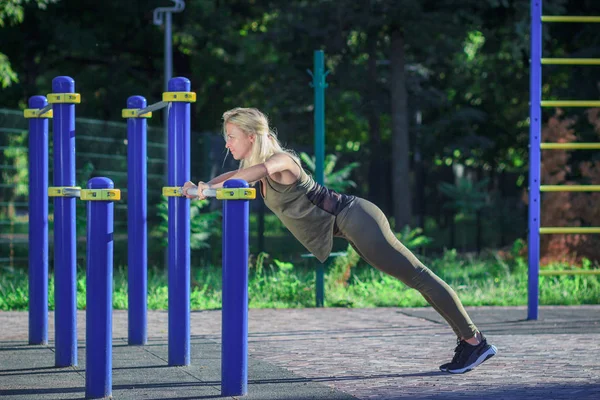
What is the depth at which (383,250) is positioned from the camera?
556 centimetres

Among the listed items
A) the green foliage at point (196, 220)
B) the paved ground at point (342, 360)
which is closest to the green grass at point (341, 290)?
the green foliage at point (196, 220)

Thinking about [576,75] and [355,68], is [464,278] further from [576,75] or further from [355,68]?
[355,68]

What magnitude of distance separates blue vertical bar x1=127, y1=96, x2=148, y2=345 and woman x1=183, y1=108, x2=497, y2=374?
115 cm

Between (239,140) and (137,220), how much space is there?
1.50 meters

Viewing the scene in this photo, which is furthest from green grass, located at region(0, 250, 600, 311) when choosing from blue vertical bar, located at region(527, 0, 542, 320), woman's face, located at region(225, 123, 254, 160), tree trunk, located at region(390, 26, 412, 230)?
tree trunk, located at region(390, 26, 412, 230)

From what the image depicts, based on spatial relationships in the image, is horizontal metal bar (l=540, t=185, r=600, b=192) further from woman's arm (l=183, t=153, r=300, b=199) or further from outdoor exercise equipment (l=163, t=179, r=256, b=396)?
outdoor exercise equipment (l=163, t=179, r=256, b=396)

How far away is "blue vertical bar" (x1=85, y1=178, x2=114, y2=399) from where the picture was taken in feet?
16.6

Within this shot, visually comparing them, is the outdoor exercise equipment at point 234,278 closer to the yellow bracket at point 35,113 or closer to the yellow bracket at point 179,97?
the yellow bracket at point 179,97

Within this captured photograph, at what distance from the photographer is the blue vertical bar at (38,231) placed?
678 centimetres

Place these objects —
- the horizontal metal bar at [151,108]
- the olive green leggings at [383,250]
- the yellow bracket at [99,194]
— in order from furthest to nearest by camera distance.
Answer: the horizontal metal bar at [151,108] → the olive green leggings at [383,250] → the yellow bracket at [99,194]

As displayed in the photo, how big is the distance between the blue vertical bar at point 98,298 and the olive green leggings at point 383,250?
1.23 metres

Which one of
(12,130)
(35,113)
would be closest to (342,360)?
(35,113)

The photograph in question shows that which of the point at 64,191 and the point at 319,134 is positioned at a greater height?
the point at 319,134

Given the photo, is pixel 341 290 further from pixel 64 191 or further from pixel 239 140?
pixel 239 140
